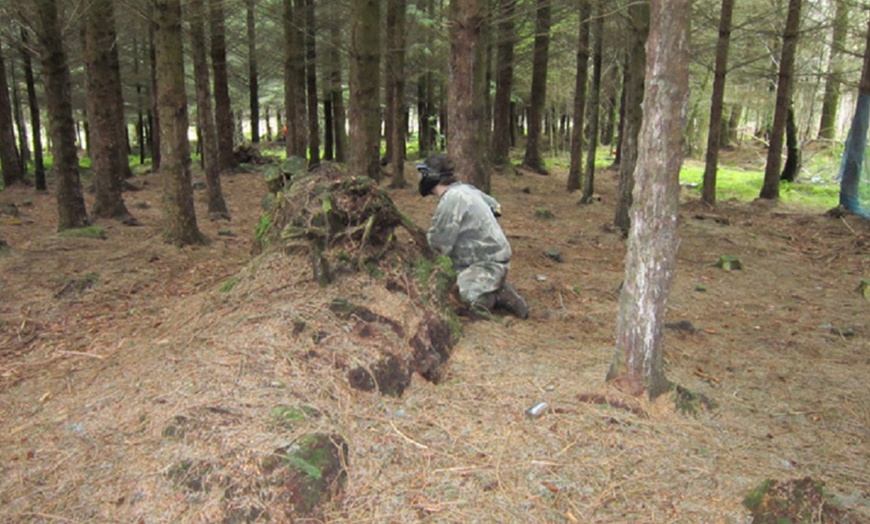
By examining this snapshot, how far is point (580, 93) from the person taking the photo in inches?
582

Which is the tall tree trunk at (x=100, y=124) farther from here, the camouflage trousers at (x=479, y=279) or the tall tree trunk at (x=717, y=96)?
the tall tree trunk at (x=717, y=96)

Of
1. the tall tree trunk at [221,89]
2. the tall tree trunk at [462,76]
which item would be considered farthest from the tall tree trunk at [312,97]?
the tall tree trunk at [462,76]

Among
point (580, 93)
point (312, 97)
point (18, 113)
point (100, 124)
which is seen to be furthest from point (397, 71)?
point (18, 113)

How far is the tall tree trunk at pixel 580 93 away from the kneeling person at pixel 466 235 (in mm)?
7364

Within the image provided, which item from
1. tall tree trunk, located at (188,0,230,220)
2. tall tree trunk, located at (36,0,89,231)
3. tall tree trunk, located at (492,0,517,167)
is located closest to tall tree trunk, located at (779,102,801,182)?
tall tree trunk, located at (492,0,517,167)

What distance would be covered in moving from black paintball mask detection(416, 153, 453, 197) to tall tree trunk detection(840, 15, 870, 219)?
11.2m

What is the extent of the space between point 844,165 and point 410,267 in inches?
507

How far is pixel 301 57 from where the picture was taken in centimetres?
1616

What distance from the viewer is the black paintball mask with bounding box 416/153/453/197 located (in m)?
5.62

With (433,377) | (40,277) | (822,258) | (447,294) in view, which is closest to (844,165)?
(822,258)

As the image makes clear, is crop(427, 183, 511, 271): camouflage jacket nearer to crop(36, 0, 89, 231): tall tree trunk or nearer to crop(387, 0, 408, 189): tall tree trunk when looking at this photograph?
crop(36, 0, 89, 231): tall tree trunk

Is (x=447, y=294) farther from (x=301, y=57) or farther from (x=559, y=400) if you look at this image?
(x=301, y=57)

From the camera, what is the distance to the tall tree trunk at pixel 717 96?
42.4 feet

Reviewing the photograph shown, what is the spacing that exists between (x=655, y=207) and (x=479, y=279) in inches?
90.7
